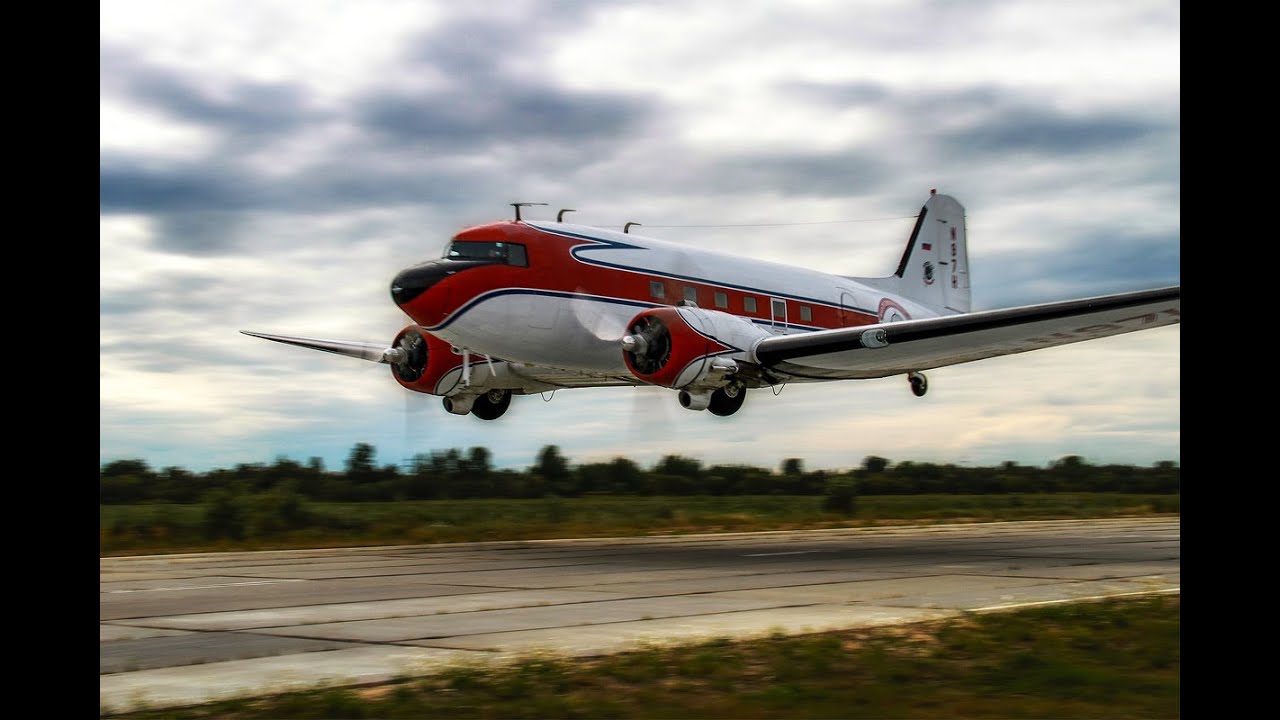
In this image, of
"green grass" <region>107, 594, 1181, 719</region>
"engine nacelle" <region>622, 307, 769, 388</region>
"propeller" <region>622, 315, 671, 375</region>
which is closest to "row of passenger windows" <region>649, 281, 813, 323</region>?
"engine nacelle" <region>622, 307, 769, 388</region>

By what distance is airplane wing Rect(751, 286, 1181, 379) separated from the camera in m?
21.0

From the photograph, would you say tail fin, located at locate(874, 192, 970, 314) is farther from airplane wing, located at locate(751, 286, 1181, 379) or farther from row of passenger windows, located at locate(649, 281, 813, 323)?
airplane wing, located at locate(751, 286, 1181, 379)

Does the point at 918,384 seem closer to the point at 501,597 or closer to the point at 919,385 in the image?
the point at 919,385

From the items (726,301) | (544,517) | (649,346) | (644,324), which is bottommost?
(544,517)

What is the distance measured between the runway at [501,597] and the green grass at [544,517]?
3012 millimetres

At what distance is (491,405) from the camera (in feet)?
92.6

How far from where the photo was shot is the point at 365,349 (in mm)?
28500

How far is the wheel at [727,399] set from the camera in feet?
77.7

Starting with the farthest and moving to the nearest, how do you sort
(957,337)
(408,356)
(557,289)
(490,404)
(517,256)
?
(490,404), (408,356), (957,337), (557,289), (517,256)

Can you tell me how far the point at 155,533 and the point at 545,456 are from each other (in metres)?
12.9

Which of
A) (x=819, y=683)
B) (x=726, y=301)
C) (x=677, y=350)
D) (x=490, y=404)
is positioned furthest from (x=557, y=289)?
(x=819, y=683)

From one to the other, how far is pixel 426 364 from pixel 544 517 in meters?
8.44

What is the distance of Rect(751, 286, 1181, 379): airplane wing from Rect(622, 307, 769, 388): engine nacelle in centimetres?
115

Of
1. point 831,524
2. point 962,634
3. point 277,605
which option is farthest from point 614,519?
point 962,634
